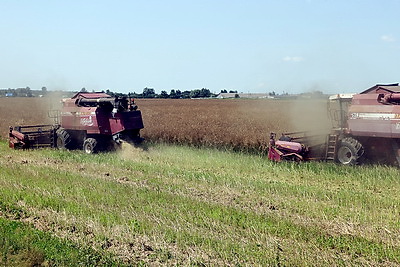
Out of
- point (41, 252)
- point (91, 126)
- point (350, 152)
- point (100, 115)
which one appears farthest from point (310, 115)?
point (41, 252)

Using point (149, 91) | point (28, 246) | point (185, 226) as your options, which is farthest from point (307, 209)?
point (149, 91)

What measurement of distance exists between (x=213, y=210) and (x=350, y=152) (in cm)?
708

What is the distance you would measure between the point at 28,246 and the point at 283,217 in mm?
4073

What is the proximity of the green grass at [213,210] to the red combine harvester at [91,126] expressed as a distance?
2.70 meters

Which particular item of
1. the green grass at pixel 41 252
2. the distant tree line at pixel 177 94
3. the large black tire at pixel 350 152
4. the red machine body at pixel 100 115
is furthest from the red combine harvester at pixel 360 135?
the distant tree line at pixel 177 94

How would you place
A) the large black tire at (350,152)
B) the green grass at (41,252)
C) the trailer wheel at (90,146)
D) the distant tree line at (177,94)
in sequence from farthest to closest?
1. the distant tree line at (177,94)
2. the trailer wheel at (90,146)
3. the large black tire at (350,152)
4. the green grass at (41,252)

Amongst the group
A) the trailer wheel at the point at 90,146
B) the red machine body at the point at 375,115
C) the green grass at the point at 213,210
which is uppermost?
the red machine body at the point at 375,115

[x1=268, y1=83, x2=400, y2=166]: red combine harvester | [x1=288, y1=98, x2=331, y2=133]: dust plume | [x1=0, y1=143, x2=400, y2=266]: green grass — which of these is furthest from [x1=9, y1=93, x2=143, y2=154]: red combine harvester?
[x1=288, y1=98, x2=331, y2=133]: dust plume

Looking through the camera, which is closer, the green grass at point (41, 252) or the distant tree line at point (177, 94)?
the green grass at point (41, 252)

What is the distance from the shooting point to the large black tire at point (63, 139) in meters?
18.7

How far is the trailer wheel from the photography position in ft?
56.8

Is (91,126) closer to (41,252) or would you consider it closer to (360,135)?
(360,135)

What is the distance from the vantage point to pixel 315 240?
7.06m

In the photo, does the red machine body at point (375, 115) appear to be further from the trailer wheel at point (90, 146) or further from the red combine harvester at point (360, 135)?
the trailer wheel at point (90, 146)
